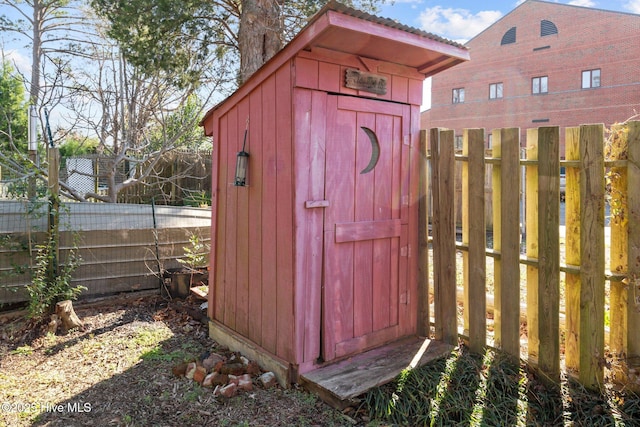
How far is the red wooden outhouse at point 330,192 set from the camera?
2816 millimetres

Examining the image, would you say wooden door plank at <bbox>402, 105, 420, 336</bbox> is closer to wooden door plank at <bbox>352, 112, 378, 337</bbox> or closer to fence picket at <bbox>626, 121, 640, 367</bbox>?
wooden door plank at <bbox>352, 112, 378, 337</bbox>

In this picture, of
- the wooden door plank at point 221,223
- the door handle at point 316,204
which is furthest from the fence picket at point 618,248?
the wooden door plank at point 221,223

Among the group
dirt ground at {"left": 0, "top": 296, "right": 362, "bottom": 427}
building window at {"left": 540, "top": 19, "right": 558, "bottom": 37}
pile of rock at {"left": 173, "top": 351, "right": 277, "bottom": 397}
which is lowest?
dirt ground at {"left": 0, "top": 296, "right": 362, "bottom": 427}

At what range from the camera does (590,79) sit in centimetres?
2295

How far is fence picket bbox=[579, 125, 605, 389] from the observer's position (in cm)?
251

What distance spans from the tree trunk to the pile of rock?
3.71 metres

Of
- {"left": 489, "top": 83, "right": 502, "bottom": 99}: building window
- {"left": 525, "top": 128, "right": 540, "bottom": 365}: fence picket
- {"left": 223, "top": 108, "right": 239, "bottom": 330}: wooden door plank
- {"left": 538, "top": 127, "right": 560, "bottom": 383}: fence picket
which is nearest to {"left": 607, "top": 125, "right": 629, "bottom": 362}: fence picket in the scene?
{"left": 538, "top": 127, "right": 560, "bottom": 383}: fence picket

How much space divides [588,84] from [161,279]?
2563 centimetres

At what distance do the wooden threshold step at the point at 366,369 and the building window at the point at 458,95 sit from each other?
2669 cm

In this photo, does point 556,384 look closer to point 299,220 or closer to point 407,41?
point 299,220

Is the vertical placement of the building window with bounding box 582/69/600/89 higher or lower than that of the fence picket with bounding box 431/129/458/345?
higher

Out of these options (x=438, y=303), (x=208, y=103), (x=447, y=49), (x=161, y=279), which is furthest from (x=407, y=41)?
(x=208, y=103)

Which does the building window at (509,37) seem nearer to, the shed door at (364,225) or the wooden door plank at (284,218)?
the shed door at (364,225)

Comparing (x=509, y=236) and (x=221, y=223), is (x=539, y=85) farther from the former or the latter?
(x=221, y=223)
